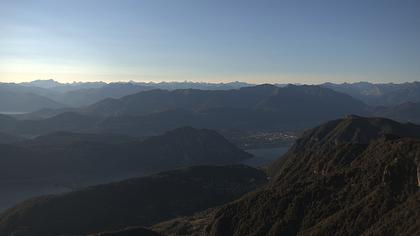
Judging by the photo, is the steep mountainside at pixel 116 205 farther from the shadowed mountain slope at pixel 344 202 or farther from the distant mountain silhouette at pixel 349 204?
the distant mountain silhouette at pixel 349 204

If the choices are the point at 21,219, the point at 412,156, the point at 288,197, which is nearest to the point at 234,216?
the point at 288,197

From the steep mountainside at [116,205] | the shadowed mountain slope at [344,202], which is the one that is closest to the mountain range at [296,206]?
the shadowed mountain slope at [344,202]

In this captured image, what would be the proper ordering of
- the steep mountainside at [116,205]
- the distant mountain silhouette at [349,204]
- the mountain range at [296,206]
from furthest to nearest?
the steep mountainside at [116,205] < the mountain range at [296,206] < the distant mountain silhouette at [349,204]

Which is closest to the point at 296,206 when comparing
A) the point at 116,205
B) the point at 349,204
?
the point at 349,204

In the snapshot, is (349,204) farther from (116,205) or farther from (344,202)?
(116,205)

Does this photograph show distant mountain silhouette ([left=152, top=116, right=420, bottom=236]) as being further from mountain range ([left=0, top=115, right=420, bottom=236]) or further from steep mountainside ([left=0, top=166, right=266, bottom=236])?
steep mountainside ([left=0, top=166, right=266, bottom=236])

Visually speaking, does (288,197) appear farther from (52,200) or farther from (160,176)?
(160,176)

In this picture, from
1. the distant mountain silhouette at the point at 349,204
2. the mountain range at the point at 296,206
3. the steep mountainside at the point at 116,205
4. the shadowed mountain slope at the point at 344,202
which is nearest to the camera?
the distant mountain silhouette at the point at 349,204

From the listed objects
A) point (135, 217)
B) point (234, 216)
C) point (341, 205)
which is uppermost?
point (341, 205)
